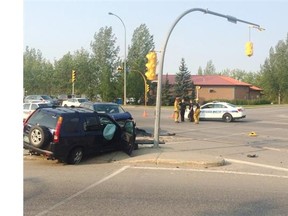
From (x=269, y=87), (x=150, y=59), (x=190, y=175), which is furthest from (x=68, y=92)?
(x=190, y=175)

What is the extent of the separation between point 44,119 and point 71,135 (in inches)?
35.4

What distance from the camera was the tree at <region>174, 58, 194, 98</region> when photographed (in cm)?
7412

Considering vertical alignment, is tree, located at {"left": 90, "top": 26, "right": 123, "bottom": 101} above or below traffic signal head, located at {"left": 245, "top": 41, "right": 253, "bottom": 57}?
above

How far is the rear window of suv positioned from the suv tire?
0.86 metres

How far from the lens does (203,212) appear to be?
630 centimetres

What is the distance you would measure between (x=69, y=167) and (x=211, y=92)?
3137 inches

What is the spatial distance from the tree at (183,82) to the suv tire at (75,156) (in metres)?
62.5

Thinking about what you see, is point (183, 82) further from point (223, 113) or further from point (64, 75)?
point (223, 113)

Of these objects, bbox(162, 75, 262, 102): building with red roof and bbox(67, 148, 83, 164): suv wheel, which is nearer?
bbox(67, 148, 83, 164): suv wheel

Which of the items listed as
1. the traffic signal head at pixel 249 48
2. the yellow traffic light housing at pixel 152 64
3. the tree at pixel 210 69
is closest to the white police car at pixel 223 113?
the traffic signal head at pixel 249 48

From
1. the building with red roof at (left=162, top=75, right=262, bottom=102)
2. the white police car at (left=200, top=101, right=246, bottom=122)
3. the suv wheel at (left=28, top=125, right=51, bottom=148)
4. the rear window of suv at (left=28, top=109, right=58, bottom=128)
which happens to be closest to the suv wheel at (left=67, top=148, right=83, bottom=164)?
the suv wheel at (left=28, top=125, right=51, bottom=148)

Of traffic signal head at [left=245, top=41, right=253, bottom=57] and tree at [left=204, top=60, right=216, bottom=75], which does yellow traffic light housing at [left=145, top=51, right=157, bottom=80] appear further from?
tree at [left=204, top=60, right=216, bottom=75]

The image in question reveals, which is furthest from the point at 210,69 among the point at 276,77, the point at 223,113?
the point at 223,113

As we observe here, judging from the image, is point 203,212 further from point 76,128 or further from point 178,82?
point 178,82
